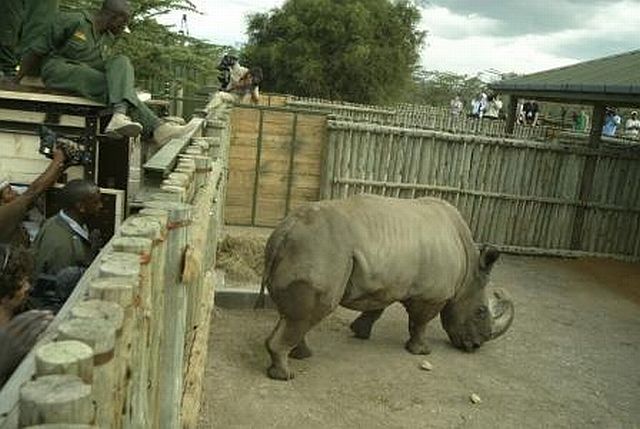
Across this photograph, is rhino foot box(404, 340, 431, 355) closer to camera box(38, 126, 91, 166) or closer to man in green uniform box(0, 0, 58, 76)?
camera box(38, 126, 91, 166)

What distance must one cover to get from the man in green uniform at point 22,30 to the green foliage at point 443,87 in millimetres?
48335

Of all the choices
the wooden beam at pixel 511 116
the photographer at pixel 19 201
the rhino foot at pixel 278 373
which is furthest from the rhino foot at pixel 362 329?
the wooden beam at pixel 511 116

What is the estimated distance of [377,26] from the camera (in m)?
34.1

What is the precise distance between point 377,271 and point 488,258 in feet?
5.09

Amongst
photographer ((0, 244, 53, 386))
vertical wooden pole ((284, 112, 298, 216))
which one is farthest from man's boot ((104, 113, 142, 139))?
vertical wooden pole ((284, 112, 298, 216))

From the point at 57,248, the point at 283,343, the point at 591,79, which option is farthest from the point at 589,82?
the point at 57,248

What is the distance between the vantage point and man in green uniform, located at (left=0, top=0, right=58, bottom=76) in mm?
5613

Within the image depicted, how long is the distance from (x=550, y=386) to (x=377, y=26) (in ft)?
94.9

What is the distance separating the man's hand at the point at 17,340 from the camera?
2.28 meters

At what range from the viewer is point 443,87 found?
59.7 meters

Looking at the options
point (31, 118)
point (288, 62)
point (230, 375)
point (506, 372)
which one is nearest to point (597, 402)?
point (506, 372)

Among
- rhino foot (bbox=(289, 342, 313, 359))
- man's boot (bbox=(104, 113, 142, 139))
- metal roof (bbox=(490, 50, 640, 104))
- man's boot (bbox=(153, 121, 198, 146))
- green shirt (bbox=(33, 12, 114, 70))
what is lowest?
rhino foot (bbox=(289, 342, 313, 359))

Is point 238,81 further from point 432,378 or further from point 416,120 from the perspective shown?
point 432,378

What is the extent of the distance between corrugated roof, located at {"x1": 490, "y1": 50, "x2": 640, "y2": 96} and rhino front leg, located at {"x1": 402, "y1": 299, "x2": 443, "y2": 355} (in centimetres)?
558
